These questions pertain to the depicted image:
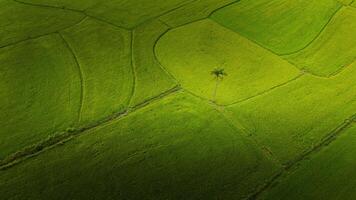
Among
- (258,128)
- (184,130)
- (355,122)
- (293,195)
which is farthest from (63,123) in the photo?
(355,122)

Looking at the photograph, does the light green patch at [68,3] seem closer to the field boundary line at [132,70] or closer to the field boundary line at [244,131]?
the field boundary line at [132,70]

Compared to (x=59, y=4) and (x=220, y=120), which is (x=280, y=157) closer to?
(x=220, y=120)

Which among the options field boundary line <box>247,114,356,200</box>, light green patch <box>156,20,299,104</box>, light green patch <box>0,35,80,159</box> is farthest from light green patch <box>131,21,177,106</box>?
field boundary line <box>247,114,356,200</box>

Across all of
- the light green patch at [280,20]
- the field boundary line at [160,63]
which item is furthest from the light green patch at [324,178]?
the field boundary line at [160,63]

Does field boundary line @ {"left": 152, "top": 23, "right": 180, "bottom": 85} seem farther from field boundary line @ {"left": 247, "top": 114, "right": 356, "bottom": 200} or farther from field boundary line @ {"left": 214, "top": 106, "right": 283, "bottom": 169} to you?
field boundary line @ {"left": 247, "top": 114, "right": 356, "bottom": 200}

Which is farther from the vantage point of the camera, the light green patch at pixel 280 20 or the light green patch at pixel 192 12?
the light green patch at pixel 192 12
